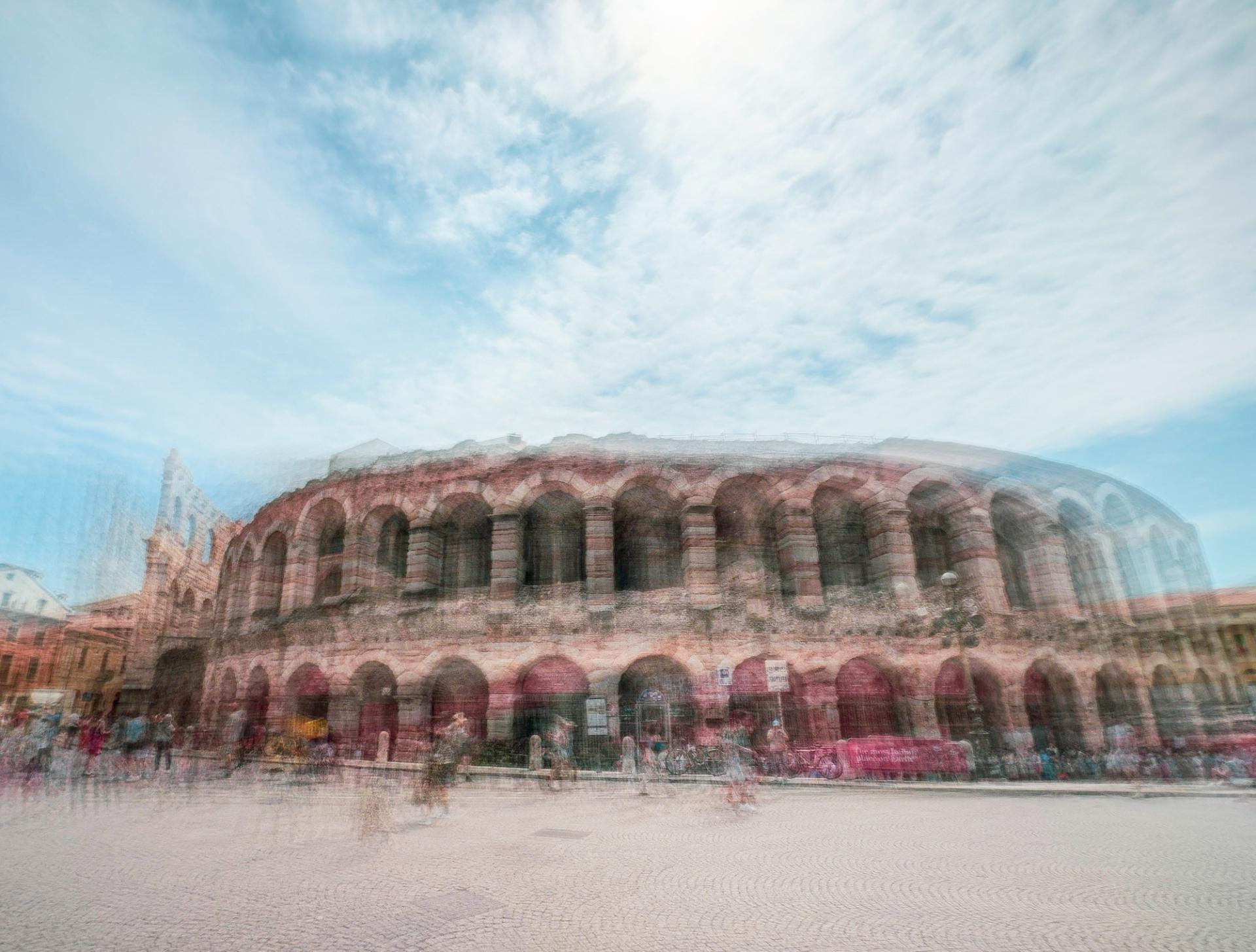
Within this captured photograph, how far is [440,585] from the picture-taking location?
795 inches

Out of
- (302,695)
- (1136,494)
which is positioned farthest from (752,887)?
(1136,494)

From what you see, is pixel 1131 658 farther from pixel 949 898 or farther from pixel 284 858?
pixel 284 858

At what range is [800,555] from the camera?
1900cm

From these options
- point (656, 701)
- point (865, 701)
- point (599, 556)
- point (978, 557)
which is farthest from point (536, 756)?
point (978, 557)

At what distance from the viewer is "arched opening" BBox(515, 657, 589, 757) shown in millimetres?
17500

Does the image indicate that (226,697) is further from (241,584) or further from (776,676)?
(776,676)

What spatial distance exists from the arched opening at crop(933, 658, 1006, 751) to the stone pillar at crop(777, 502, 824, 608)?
162 inches

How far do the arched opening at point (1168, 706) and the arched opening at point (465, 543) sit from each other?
2153cm

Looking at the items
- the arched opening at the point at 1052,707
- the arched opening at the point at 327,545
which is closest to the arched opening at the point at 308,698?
the arched opening at the point at 327,545

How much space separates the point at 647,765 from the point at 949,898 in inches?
329

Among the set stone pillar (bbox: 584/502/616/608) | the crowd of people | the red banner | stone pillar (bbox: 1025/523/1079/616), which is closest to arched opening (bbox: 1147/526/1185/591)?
stone pillar (bbox: 1025/523/1079/616)

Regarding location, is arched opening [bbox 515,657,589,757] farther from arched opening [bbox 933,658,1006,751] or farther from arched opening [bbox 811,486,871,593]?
arched opening [bbox 933,658,1006,751]

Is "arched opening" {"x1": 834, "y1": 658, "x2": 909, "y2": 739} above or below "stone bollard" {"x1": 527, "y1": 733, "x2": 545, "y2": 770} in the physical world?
above

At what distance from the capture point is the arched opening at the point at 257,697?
21.0 meters
